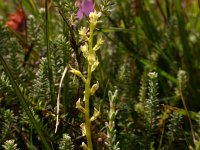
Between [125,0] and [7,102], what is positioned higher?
[125,0]

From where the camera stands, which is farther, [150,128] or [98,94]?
[98,94]

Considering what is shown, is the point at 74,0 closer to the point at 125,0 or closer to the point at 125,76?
the point at 125,76

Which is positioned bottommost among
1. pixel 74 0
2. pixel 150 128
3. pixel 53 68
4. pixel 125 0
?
pixel 150 128

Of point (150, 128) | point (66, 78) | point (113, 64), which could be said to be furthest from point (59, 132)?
point (113, 64)

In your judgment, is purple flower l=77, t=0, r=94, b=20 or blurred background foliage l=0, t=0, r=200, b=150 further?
purple flower l=77, t=0, r=94, b=20

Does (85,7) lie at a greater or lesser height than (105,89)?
greater

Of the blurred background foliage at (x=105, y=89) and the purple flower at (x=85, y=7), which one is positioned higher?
the purple flower at (x=85, y=7)

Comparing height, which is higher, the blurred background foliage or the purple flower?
the purple flower

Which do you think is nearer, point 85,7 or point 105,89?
point 105,89
